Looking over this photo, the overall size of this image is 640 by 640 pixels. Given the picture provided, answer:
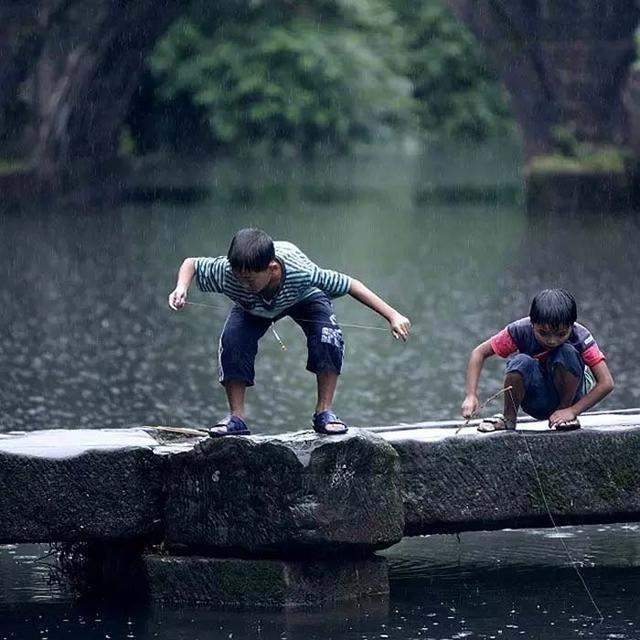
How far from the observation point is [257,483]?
6.83m

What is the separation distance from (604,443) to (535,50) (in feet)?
103

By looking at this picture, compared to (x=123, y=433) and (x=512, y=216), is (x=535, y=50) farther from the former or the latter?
(x=123, y=433)

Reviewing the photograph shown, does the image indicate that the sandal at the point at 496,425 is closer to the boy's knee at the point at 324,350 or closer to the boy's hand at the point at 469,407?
the boy's hand at the point at 469,407

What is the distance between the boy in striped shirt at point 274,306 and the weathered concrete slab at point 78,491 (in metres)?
0.35

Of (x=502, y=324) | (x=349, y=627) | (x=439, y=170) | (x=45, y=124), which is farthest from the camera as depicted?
(x=439, y=170)

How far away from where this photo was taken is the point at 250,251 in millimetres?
7129

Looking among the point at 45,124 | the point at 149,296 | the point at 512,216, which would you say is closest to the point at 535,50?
the point at 512,216

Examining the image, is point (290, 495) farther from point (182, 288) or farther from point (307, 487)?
point (182, 288)

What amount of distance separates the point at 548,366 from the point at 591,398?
0.24 metres

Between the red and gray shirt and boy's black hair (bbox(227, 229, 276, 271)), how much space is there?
93 centimetres

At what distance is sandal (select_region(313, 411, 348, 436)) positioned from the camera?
704cm

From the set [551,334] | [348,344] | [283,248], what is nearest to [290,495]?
[283,248]

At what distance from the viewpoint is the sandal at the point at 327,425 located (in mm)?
7043

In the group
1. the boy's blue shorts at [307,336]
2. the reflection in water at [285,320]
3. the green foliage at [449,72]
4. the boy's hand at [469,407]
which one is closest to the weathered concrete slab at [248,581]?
the boy's hand at [469,407]
